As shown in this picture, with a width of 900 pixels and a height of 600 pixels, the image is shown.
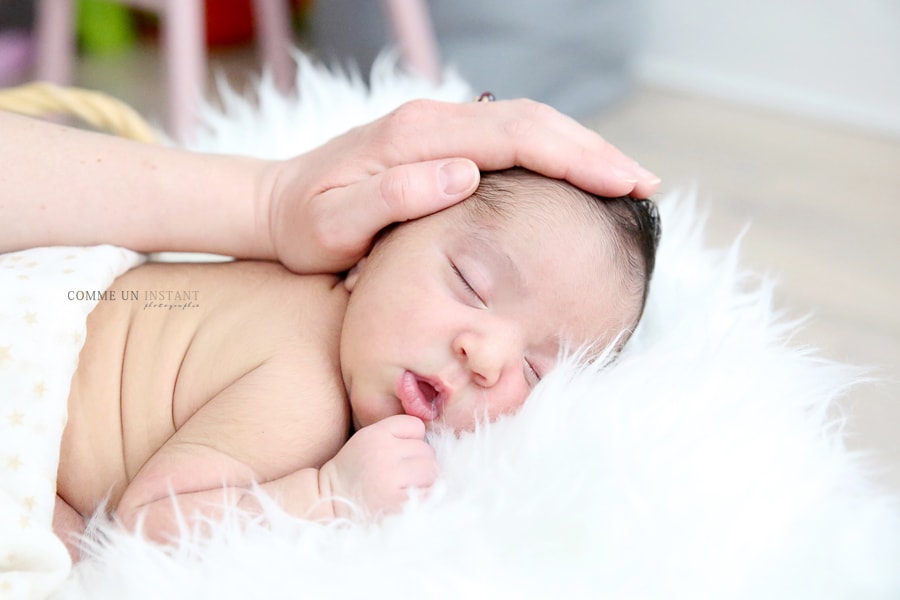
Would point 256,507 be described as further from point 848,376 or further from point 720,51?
point 720,51

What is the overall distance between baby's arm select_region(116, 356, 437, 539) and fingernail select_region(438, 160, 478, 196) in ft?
0.75

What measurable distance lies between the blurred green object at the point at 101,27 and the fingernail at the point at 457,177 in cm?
240

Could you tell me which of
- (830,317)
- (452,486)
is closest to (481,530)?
(452,486)

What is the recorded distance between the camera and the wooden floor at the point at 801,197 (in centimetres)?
150

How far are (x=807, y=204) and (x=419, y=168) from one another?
139cm

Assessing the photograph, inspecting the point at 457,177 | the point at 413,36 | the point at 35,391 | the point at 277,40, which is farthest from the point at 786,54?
the point at 35,391

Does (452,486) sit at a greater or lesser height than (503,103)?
lesser

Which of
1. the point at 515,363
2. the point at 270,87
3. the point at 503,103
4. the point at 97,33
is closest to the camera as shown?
the point at 515,363

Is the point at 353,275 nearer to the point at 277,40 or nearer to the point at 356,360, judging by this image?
the point at 356,360

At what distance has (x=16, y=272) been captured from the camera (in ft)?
2.77

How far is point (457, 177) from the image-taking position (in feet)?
2.84

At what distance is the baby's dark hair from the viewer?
0.88 metres

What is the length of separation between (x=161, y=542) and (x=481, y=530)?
0.89ft

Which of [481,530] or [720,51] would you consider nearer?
[481,530]
